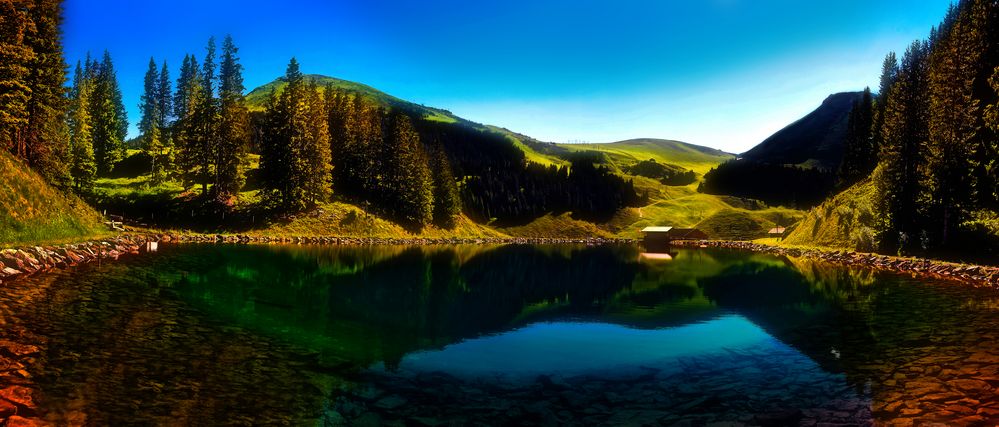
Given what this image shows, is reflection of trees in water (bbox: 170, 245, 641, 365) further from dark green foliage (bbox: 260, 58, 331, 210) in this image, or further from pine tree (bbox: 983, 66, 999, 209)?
pine tree (bbox: 983, 66, 999, 209)

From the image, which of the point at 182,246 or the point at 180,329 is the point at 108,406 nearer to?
the point at 180,329

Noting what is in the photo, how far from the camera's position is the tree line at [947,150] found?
55.9 meters

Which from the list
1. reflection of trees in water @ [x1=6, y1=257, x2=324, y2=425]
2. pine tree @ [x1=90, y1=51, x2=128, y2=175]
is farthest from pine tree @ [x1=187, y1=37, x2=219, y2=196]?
reflection of trees in water @ [x1=6, y1=257, x2=324, y2=425]

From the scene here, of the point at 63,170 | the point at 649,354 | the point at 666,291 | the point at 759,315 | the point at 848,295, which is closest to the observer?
the point at 649,354

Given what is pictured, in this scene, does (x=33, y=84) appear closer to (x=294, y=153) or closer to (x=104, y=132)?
(x=294, y=153)

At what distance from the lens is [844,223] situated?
82.7 metres

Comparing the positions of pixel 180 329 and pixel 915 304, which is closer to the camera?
pixel 180 329


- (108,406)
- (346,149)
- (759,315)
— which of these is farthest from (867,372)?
(346,149)

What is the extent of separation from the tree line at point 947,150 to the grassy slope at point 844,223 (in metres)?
6.23

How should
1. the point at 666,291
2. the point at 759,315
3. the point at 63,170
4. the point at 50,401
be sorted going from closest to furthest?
1. the point at 50,401
2. the point at 759,315
3. the point at 666,291
4. the point at 63,170

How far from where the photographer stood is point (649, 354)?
76.8 feet

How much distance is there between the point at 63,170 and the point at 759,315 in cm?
7479

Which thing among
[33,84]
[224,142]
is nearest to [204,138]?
[224,142]

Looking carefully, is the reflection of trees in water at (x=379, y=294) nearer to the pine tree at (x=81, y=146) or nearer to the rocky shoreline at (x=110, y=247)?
the rocky shoreline at (x=110, y=247)
